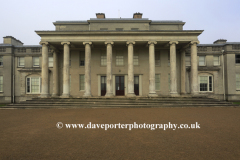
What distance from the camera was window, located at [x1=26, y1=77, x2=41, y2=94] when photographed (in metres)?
24.5

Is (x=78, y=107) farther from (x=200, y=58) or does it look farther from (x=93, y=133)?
(x=200, y=58)

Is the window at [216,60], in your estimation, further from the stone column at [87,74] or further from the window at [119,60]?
the stone column at [87,74]

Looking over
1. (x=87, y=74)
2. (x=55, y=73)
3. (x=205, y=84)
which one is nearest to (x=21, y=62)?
(x=55, y=73)

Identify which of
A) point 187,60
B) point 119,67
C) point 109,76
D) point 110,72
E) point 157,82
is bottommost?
point 157,82

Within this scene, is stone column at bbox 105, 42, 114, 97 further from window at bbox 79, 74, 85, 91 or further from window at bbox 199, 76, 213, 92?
window at bbox 199, 76, 213, 92

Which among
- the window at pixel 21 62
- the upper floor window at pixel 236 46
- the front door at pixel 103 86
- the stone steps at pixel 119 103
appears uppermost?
the upper floor window at pixel 236 46

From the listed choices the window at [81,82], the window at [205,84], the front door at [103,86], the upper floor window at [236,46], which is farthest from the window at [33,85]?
the upper floor window at [236,46]

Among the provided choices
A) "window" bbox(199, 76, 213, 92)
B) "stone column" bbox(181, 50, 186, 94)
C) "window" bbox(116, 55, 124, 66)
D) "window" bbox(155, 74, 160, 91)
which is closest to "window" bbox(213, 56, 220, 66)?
"window" bbox(199, 76, 213, 92)

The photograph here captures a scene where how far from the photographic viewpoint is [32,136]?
6.63 meters

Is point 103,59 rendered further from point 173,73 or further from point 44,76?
point 173,73

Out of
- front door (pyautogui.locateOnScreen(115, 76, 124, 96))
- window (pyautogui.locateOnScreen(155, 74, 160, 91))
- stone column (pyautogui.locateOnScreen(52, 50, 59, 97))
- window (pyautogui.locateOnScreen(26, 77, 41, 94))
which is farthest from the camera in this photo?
window (pyautogui.locateOnScreen(26, 77, 41, 94))

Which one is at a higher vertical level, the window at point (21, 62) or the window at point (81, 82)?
the window at point (21, 62)

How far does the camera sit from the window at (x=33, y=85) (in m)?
24.5

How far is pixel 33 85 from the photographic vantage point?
2450 centimetres
